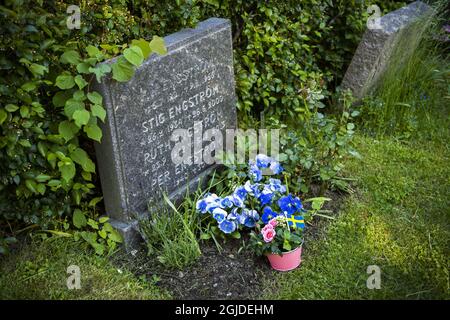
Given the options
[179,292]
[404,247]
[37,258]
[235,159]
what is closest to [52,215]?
[37,258]

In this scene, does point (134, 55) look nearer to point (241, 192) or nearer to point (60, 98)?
point (60, 98)

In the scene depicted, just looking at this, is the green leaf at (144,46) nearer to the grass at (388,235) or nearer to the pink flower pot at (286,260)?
the pink flower pot at (286,260)

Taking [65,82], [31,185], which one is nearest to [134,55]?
[65,82]

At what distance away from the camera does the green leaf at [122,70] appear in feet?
9.17

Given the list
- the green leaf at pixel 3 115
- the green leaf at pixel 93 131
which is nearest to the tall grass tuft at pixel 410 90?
the green leaf at pixel 93 131

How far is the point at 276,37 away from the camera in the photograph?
13.5 feet

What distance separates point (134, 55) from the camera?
2805 mm

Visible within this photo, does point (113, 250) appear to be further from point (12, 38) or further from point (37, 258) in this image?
point (12, 38)

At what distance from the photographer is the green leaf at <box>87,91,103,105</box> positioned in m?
2.79

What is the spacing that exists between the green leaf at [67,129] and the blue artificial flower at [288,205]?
3.80 feet

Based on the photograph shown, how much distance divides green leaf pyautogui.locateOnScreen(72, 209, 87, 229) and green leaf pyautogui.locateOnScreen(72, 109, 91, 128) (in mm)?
595

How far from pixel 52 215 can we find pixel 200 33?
1339 mm

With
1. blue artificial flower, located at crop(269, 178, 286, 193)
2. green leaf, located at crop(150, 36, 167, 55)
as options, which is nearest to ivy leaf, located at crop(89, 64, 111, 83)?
green leaf, located at crop(150, 36, 167, 55)

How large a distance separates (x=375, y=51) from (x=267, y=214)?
199cm
